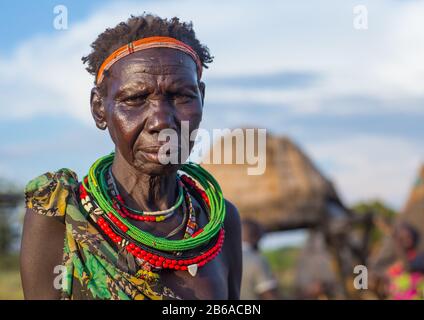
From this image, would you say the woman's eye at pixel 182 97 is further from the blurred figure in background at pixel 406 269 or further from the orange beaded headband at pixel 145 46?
the blurred figure in background at pixel 406 269

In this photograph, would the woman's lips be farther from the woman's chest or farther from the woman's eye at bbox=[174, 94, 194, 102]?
the woman's chest

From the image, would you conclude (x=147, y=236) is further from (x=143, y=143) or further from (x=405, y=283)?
(x=405, y=283)

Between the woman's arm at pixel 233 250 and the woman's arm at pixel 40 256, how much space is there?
749 millimetres

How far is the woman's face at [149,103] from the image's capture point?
2473mm

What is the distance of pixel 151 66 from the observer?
250 centimetres

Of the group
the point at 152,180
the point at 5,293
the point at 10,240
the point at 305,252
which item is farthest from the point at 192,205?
the point at 305,252

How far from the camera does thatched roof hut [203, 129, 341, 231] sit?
1656 centimetres

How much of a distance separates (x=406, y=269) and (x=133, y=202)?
17.8 feet

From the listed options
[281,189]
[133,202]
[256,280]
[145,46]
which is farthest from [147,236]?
[281,189]

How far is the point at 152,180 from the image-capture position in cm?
263

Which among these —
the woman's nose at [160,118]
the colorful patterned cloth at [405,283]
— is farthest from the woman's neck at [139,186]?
the colorful patterned cloth at [405,283]

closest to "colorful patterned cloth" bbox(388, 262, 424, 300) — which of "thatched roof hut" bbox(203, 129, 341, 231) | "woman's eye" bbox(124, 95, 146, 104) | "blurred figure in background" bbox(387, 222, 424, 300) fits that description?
"blurred figure in background" bbox(387, 222, 424, 300)

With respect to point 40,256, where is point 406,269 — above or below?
below

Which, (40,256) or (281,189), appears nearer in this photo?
(40,256)
